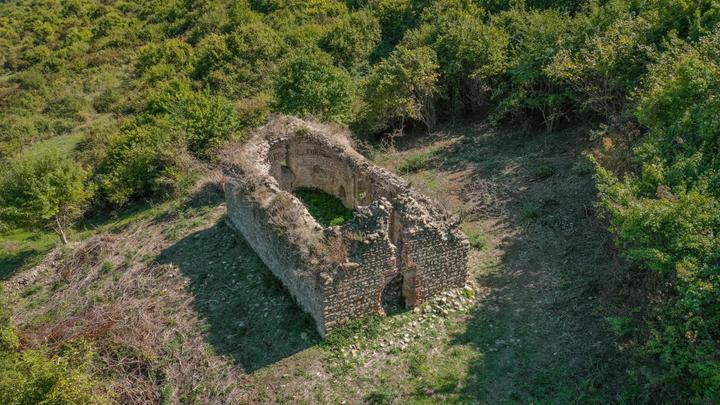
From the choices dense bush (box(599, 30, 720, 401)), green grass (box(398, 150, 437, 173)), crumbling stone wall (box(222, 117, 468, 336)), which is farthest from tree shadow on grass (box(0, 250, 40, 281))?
dense bush (box(599, 30, 720, 401))

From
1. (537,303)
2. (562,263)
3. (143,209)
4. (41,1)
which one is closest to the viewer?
(537,303)

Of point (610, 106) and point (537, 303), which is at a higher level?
point (610, 106)

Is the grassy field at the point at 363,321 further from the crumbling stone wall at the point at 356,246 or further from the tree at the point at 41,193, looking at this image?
the tree at the point at 41,193

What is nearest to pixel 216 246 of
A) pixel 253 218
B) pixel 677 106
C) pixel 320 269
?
pixel 253 218

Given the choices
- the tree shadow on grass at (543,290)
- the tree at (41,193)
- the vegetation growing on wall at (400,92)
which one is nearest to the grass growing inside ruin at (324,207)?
the tree shadow on grass at (543,290)

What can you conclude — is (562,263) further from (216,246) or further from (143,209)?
(143,209)

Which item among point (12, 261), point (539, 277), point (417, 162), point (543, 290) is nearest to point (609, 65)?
point (417, 162)
